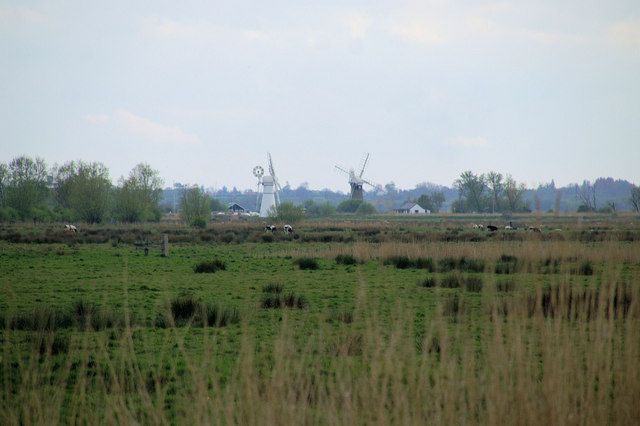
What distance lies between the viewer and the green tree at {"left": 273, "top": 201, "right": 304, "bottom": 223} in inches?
3815

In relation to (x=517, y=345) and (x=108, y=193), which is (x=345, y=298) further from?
(x=108, y=193)

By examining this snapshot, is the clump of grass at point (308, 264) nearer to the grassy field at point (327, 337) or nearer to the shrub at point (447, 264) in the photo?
the grassy field at point (327, 337)

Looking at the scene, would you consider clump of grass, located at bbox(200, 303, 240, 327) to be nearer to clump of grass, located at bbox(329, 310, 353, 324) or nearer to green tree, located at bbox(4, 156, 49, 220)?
clump of grass, located at bbox(329, 310, 353, 324)

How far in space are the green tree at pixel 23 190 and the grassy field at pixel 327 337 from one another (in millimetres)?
66632

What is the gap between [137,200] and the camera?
111188 mm

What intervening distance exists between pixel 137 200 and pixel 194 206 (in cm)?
1301

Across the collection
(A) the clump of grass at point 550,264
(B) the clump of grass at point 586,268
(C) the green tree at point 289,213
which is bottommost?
(B) the clump of grass at point 586,268

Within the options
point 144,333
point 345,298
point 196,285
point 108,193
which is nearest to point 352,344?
point 144,333

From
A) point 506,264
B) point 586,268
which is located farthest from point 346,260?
point 586,268

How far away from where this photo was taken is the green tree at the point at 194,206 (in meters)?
101

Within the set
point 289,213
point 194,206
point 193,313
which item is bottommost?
point 193,313

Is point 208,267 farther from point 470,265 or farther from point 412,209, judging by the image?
point 412,209

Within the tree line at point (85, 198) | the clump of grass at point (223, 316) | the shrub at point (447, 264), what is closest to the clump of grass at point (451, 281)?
the shrub at point (447, 264)

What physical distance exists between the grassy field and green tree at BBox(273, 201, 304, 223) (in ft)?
178
